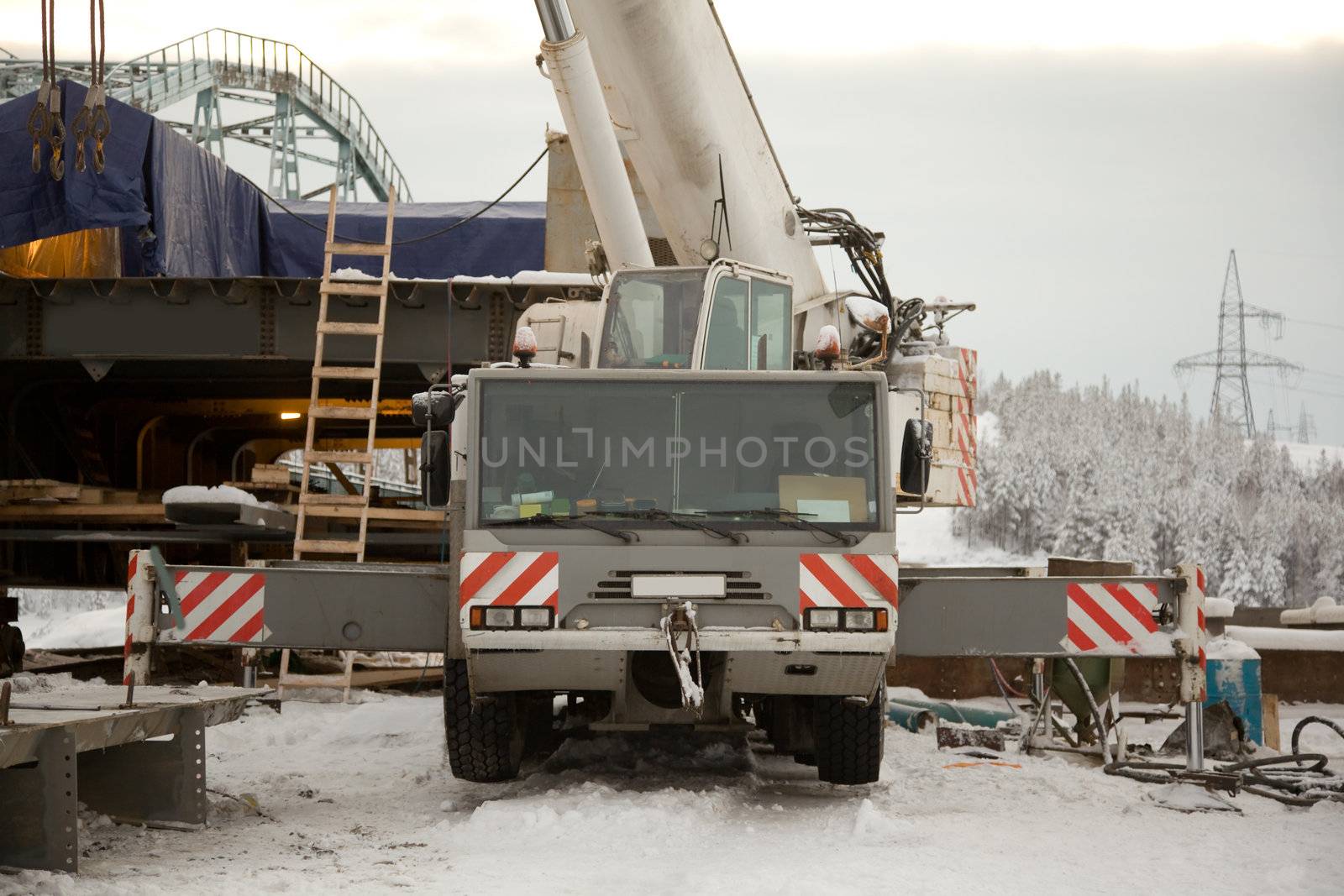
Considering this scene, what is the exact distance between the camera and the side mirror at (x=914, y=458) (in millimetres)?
7652

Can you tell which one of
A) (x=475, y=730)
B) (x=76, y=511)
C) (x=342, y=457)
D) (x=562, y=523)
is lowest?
(x=475, y=730)

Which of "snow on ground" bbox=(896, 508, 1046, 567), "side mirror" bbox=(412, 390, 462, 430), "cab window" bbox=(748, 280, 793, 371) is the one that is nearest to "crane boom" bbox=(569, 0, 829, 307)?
"cab window" bbox=(748, 280, 793, 371)

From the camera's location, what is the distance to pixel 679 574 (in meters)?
7.15

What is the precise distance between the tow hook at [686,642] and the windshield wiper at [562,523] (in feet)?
1.27

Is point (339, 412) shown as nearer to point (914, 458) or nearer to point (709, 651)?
point (709, 651)

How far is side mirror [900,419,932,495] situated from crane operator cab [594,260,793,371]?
1750 millimetres

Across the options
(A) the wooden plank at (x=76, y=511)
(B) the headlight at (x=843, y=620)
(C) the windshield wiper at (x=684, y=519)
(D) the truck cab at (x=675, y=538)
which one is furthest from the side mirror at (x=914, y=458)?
(A) the wooden plank at (x=76, y=511)

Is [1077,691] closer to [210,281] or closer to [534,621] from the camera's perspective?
[534,621]

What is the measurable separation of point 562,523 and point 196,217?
12137mm

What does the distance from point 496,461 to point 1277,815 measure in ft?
14.5

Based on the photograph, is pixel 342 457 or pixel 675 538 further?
pixel 342 457

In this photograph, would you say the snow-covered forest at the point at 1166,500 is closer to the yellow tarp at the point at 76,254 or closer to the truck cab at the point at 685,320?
the yellow tarp at the point at 76,254

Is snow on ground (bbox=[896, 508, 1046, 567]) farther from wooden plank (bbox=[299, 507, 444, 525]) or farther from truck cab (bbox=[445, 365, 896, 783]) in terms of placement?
truck cab (bbox=[445, 365, 896, 783])

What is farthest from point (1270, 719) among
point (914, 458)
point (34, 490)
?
point (34, 490)
